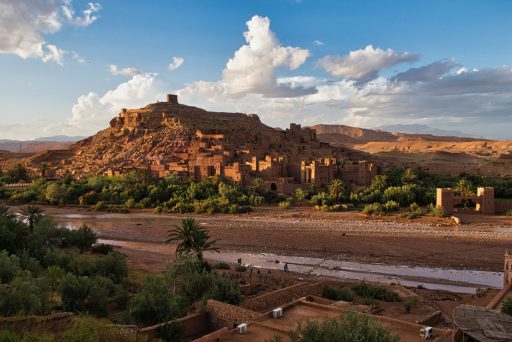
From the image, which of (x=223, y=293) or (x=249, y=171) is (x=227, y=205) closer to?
(x=249, y=171)

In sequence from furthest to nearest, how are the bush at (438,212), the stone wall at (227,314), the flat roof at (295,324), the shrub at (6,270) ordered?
the bush at (438,212) < the shrub at (6,270) < the stone wall at (227,314) < the flat roof at (295,324)

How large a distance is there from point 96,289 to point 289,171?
1298 inches

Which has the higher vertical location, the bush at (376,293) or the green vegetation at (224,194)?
the green vegetation at (224,194)

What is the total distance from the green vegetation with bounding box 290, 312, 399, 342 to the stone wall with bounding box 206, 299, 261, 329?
402 cm

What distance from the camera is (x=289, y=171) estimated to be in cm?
4506

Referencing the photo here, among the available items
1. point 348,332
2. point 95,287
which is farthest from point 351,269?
point 348,332

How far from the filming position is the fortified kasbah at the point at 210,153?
142ft

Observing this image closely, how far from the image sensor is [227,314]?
1238 cm

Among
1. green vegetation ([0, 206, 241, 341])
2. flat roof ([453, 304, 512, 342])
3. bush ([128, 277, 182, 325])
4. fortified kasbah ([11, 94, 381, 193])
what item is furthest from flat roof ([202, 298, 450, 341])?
fortified kasbah ([11, 94, 381, 193])

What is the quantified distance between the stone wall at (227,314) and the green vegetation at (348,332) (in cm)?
402

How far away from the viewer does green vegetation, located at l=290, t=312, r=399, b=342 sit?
760 cm

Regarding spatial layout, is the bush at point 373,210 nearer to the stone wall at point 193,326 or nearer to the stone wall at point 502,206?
the stone wall at point 502,206

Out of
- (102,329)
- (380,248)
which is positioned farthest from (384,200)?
(102,329)

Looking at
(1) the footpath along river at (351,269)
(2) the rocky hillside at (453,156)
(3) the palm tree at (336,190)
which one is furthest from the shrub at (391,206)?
(2) the rocky hillside at (453,156)
